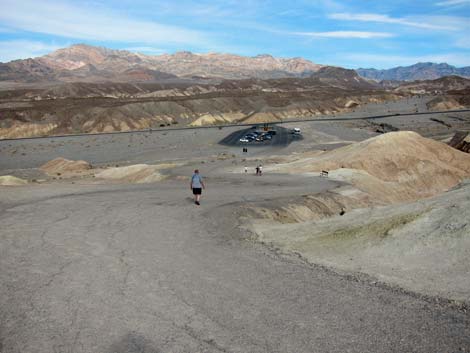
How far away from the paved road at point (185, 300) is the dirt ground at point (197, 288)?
34 mm

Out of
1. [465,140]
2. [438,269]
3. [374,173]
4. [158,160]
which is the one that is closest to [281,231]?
[438,269]

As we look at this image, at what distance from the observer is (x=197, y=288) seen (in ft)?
37.6

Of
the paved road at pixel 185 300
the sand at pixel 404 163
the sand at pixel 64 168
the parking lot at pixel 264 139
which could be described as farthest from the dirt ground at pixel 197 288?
the parking lot at pixel 264 139

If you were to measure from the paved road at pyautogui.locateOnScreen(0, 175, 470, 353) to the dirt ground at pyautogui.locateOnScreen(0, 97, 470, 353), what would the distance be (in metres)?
0.03

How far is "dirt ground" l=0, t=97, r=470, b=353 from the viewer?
28.9 feet

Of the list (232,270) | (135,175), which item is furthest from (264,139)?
(232,270)

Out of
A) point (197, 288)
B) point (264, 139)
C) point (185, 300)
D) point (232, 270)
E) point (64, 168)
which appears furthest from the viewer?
point (264, 139)

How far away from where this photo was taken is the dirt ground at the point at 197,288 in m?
8.80

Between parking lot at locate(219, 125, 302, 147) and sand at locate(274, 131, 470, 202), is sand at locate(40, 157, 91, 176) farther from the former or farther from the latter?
parking lot at locate(219, 125, 302, 147)

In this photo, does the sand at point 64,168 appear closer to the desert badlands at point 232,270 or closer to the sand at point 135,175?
the sand at point 135,175

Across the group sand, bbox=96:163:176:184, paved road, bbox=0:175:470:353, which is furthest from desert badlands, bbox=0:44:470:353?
sand, bbox=96:163:176:184

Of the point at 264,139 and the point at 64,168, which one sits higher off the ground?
the point at 264,139

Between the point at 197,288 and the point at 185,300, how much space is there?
0.81 meters

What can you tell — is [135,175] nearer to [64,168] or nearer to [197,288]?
[64,168]
